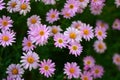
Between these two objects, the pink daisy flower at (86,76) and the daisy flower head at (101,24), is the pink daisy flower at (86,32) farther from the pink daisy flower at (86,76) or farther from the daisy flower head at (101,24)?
the daisy flower head at (101,24)

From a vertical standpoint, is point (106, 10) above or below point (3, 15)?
above

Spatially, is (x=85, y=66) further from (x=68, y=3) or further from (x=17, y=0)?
(x=17, y=0)

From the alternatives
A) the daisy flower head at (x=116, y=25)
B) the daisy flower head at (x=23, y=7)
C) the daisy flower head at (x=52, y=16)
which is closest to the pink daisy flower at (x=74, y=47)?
the daisy flower head at (x=52, y=16)

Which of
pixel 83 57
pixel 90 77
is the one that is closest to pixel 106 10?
pixel 83 57

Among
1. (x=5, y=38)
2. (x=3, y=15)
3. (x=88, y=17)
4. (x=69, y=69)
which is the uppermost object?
(x=88, y=17)

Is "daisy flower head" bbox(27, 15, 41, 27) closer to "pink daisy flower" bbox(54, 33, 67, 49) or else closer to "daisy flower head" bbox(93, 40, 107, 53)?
"pink daisy flower" bbox(54, 33, 67, 49)

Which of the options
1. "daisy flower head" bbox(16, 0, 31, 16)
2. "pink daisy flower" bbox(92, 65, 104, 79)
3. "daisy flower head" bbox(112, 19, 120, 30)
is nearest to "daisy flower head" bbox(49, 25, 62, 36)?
"daisy flower head" bbox(16, 0, 31, 16)
